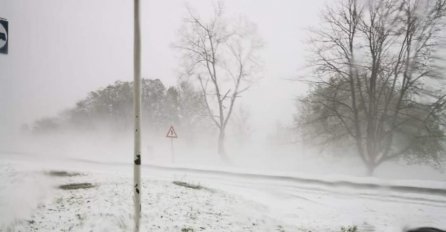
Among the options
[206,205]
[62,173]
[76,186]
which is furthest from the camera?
[62,173]

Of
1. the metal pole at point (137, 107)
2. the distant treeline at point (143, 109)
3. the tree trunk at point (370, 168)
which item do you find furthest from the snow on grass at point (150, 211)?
the distant treeline at point (143, 109)

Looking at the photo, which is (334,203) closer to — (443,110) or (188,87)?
(443,110)

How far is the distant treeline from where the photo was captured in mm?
41406

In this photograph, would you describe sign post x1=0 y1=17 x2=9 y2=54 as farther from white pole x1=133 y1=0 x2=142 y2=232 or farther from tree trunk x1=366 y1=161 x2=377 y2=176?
tree trunk x1=366 y1=161 x2=377 y2=176

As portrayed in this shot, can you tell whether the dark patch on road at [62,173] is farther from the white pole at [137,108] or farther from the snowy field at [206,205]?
the white pole at [137,108]

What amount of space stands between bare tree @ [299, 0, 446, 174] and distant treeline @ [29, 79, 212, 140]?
1935 cm

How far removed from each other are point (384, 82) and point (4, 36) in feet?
69.8

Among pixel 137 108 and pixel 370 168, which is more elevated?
pixel 137 108

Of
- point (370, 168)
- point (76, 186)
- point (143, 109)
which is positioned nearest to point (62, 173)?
point (76, 186)

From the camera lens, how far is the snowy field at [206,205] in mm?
8203

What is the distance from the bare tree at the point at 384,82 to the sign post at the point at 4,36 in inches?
804

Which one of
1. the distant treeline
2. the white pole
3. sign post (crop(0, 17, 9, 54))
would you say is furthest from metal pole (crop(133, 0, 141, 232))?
the distant treeline

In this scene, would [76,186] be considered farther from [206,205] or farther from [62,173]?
[206,205]

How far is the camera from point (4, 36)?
4879 mm
